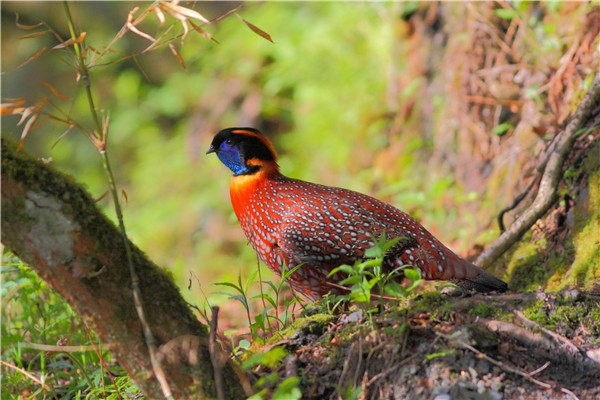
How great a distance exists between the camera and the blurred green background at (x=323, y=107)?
21.3 feet

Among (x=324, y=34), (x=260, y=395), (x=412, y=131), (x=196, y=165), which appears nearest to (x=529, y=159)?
(x=412, y=131)

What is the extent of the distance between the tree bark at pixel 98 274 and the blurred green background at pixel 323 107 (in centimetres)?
171

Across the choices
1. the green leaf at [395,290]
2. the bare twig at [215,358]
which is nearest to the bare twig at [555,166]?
the green leaf at [395,290]

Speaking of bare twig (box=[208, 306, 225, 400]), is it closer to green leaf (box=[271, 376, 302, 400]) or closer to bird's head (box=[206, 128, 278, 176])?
green leaf (box=[271, 376, 302, 400])

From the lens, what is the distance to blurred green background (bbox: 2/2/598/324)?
6.50m

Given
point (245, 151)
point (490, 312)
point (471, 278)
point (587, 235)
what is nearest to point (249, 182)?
point (245, 151)

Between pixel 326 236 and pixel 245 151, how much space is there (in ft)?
3.67

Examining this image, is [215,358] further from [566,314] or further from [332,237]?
[566,314]

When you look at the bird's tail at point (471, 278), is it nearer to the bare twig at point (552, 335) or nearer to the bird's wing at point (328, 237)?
the bird's wing at point (328, 237)

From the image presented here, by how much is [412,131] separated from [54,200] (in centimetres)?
687

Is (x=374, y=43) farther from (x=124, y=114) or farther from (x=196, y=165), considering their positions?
(x=124, y=114)

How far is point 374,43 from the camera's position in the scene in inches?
410

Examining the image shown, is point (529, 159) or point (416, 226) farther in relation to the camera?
point (529, 159)

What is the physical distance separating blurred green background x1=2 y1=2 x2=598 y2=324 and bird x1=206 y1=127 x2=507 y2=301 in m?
0.65
